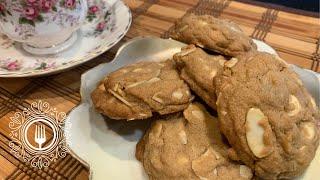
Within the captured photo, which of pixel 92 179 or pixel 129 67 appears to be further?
pixel 129 67

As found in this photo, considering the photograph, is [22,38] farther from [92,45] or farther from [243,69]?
[243,69]

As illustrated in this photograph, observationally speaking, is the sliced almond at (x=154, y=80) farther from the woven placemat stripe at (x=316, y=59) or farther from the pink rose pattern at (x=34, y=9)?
the woven placemat stripe at (x=316, y=59)

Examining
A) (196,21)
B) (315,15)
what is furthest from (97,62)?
(315,15)

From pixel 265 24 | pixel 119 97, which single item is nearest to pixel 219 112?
pixel 119 97

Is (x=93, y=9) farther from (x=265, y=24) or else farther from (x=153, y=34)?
(x=265, y=24)

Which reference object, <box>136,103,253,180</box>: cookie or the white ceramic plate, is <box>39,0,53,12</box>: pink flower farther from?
<box>136,103,253,180</box>: cookie

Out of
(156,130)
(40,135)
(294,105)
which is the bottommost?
(40,135)
